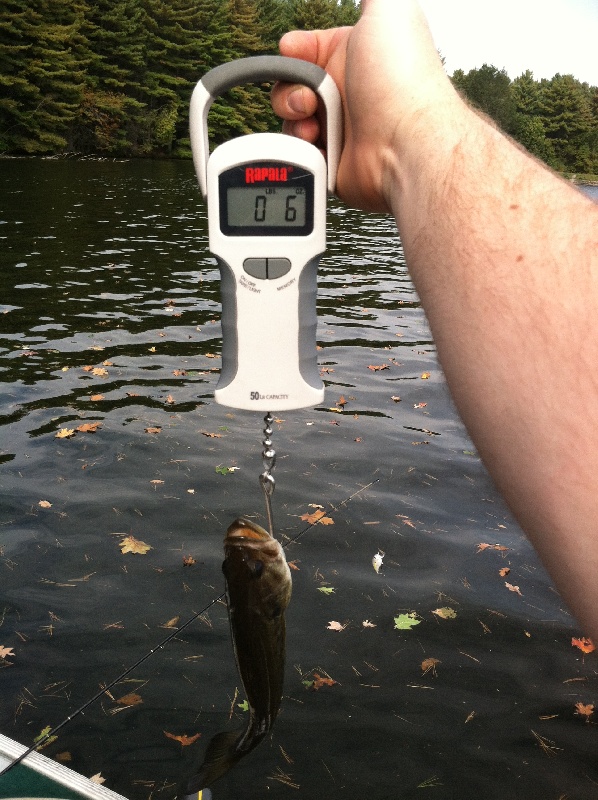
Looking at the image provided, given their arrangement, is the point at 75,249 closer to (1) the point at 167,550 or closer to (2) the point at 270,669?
(1) the point at 167,550

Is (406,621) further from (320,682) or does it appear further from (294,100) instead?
(294,100)

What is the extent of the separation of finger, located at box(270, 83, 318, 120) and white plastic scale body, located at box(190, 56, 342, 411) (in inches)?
2.6

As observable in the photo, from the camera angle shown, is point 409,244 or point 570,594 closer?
point 570,594

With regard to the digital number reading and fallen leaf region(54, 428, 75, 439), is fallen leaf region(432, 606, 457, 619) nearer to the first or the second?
the digital number reading

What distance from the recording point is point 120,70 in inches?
2227

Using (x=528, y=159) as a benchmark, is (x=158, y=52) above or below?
above

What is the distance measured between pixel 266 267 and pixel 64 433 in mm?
6348

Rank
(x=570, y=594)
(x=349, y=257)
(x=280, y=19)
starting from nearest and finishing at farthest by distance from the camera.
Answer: (x=570, y=594) < (x=349, y=257) < (x=280, y=19)

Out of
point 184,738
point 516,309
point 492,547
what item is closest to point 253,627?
point 516,309

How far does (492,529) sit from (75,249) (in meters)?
15.5

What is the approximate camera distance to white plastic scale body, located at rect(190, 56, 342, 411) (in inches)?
89.4

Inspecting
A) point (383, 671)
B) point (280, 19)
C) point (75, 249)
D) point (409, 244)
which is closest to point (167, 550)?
point (383, 671)

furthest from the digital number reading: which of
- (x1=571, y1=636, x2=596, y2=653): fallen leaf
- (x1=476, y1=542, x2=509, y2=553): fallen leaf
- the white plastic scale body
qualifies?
(x1=476, y1=542, x2=509, y2=553): fallen leaf

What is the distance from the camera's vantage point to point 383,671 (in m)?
4.89
